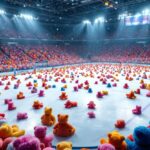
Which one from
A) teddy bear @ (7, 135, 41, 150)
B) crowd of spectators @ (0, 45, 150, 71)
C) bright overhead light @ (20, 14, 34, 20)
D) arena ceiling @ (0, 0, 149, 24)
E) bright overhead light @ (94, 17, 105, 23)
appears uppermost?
arena ceiling @ (0, 0, 149, 24)

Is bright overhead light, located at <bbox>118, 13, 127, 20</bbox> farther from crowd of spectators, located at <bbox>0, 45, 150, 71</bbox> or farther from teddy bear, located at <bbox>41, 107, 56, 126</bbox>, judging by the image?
teddy bear, located at <bbox>41, 107, 56, 126</bbox>

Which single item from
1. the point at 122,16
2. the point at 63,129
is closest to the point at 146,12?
the point at 122,16

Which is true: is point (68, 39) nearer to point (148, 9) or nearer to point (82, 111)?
point (148, 9)

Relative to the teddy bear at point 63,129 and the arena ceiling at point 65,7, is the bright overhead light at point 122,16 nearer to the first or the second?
the arena ceiling at point 65,7

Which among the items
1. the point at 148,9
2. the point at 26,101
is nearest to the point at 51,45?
the point at 148,9

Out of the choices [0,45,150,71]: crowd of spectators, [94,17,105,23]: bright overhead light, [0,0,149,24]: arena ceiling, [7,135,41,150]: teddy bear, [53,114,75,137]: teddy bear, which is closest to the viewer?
[7,135,41,150]: teddy bear

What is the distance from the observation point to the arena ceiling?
79.3 feet

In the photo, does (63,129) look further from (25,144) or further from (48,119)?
(25,144)

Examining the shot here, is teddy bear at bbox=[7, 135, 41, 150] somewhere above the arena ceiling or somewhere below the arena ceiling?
below

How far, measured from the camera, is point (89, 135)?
135 inches

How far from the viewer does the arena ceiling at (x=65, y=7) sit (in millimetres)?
24156

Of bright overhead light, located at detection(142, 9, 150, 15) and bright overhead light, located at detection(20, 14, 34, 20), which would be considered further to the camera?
bright overhead light, located at detection(20, 14, 34, 20)

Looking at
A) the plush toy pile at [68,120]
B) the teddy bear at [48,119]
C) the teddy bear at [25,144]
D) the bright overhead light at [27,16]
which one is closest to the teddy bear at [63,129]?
the plush toy pile at [68,120]

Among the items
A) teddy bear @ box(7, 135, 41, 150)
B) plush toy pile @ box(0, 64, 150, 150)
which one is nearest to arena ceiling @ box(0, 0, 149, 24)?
plush toy pile @ box(0, 64, 150, 150)
